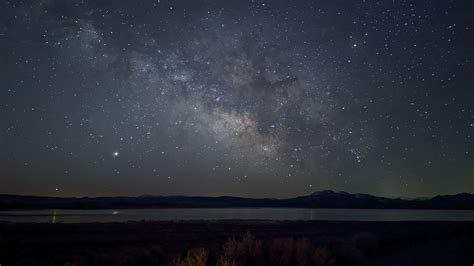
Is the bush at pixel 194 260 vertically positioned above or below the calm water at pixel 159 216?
above

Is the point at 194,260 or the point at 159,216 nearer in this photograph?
the point at 194,260

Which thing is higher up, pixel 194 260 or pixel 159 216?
pixel 194 260

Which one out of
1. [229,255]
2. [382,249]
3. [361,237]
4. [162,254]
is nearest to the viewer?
[229,255]

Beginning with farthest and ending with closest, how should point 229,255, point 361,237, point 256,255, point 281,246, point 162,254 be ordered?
point 361,237
point 162,254
point 281,246
point 256,255
point 229,255

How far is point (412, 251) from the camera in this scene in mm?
26828

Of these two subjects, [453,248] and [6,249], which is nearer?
[6,249]

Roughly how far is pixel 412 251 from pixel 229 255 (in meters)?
13.5

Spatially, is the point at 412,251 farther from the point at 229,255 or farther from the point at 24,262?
the point at 24,262

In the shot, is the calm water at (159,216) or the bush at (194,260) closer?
→ the bush at (194,260)

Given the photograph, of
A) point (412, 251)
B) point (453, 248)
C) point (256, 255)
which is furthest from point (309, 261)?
point (453, 248)

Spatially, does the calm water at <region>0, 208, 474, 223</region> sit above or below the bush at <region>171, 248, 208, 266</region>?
below

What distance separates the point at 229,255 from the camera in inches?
720

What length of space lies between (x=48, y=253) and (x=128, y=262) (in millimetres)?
5726

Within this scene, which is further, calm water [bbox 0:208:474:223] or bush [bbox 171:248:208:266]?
calm water [bbox 0:208:474:223]
